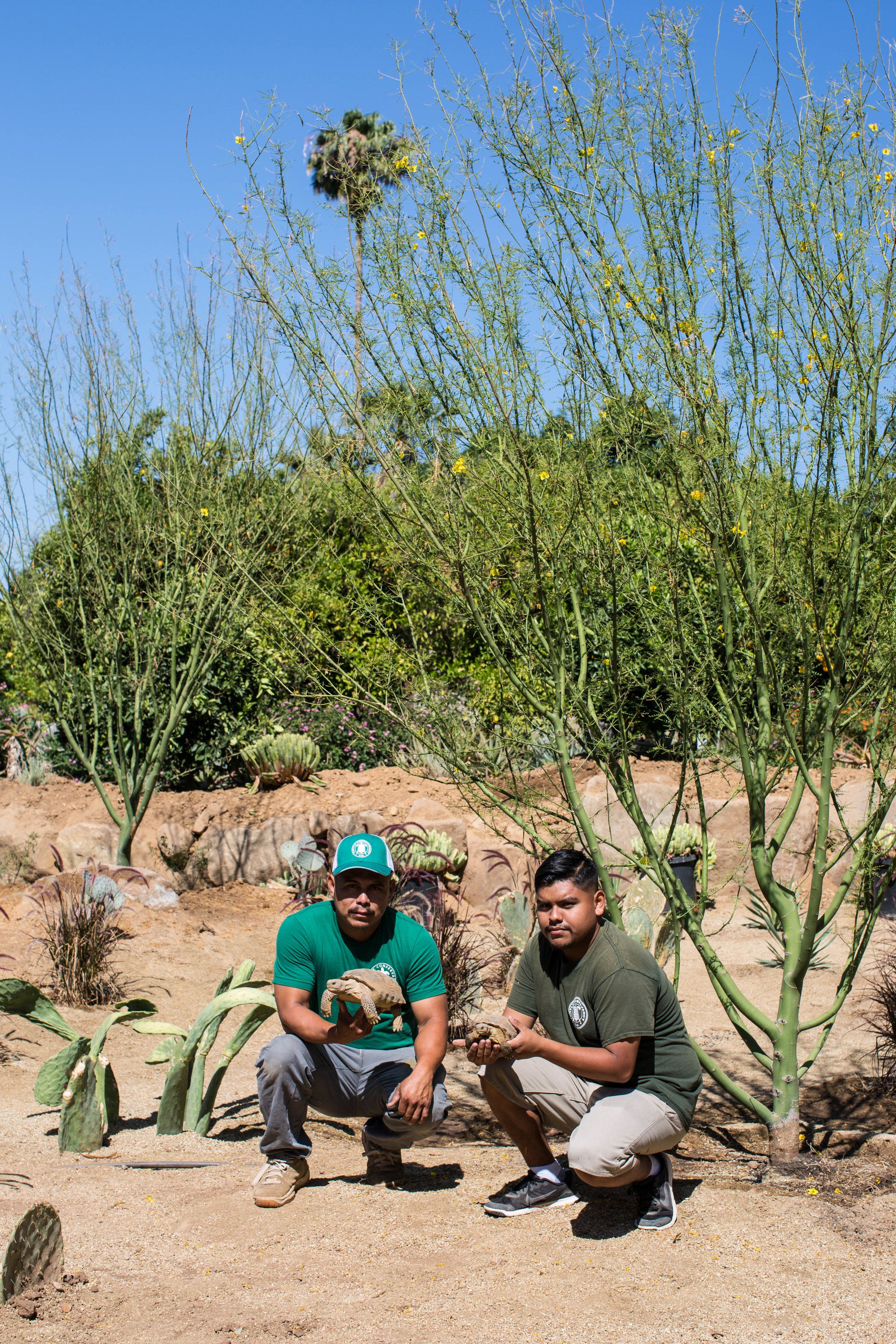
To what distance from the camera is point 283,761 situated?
9.04 metres

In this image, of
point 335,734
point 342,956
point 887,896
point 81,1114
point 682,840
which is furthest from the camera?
point 335,734

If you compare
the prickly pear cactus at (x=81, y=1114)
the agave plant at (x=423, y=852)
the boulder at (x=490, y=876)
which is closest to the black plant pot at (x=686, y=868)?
the boulder at (x=490, y=876)

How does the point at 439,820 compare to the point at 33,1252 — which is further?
the point at 439,820

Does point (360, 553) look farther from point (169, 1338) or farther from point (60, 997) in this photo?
point (169, 1338)

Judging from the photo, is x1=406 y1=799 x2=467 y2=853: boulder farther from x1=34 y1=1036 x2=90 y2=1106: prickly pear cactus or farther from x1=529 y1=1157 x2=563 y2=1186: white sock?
x1=529 y1=1157 x2=563 y2=1186: white sock

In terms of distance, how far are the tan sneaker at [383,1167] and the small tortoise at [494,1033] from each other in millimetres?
698

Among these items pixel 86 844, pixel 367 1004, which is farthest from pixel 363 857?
pixel 86 844

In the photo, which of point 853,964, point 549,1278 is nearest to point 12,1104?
point 549,1278

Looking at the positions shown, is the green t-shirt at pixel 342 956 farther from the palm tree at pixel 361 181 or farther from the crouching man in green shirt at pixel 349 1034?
the palm tree at pixel 361 181

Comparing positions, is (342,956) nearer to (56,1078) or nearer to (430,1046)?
(430,1046)

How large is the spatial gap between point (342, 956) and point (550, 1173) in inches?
34.6

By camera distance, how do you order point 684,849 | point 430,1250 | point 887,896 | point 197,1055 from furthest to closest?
point 684,849
point 887,896
point 197,1055
point 430,1250

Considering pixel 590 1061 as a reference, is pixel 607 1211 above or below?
below

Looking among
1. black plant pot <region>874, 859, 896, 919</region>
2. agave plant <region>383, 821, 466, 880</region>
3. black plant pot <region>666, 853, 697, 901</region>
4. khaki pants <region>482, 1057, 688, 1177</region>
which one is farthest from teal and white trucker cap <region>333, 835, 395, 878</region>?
black plant pot <region>666, 853, 697, 901</region>
